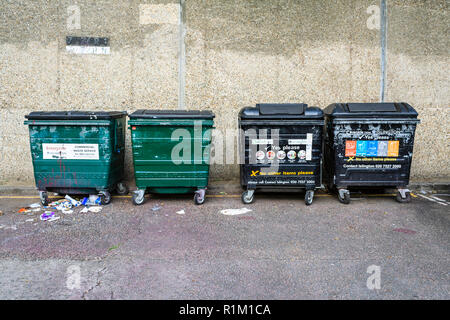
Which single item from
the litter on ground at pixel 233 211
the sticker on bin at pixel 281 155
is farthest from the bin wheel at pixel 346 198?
the litter on ground at pixel 233 211

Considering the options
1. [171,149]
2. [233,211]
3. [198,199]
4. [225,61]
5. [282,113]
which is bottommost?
[233,211]

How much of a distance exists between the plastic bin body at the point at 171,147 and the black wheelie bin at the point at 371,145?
1951 mm

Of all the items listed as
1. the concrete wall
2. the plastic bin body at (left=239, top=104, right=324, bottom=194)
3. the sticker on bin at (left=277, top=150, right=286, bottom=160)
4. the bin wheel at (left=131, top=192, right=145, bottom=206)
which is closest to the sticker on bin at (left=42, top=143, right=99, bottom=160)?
the bin wheel at (left=131, top=192, right=145, bottom=206)

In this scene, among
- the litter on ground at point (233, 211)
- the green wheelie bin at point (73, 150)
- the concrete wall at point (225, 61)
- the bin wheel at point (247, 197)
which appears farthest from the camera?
the concrete wall at point (225, 61)

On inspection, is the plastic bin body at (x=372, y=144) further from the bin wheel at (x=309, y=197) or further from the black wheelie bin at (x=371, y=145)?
the bin wheel at (x=309, y=197)

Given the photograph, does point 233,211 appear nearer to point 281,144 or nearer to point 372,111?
point 281,144

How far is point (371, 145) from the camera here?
5.45 metres

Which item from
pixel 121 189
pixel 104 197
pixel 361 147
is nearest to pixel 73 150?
pixel 104 197

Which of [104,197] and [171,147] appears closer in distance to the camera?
[171,147]

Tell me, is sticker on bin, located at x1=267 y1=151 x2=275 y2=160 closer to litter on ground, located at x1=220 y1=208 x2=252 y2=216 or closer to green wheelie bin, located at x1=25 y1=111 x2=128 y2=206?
litter on ground, located at x1=220 y1=208 x2=252 y2=216

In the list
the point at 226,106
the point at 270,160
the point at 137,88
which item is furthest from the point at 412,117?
the point at 137,88

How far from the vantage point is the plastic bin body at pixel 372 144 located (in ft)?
17.8

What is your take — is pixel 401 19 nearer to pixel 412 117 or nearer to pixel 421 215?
pixel 412 117

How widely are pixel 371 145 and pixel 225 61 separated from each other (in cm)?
287
